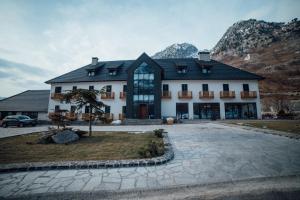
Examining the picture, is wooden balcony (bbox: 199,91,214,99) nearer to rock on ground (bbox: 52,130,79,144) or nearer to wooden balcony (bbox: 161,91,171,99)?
wooden balcony (bbox: 161,91,171,99)

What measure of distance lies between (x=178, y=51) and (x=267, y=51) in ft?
262

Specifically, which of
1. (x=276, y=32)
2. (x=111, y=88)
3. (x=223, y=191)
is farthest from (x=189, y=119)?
(x=276, y=32)

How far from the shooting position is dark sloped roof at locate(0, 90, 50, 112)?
3147 centimetres

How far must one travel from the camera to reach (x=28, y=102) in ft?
110

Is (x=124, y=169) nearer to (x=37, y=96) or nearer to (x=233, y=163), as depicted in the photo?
(x=233, y=163)

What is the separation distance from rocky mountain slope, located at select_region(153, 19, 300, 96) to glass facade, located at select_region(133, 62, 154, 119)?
160 feet

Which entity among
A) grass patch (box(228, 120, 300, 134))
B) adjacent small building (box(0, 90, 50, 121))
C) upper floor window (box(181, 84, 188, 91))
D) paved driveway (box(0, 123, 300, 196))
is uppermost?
upper floor window (box(181, 84, 188, 91))

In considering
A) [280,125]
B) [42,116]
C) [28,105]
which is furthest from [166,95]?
[28,105]

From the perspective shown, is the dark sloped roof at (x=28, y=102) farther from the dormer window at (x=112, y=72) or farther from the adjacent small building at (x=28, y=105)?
the dormer window at (x=112, y=72)

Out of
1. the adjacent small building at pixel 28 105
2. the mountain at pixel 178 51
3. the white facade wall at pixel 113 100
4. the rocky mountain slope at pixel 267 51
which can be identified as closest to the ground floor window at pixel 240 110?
the white facade wall at pixel 113 100

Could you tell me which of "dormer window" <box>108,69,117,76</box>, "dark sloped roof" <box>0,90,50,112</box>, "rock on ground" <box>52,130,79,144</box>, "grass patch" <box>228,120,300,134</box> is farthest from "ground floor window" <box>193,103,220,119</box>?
"dark sloped roof" <box>0,90,50,112</box>

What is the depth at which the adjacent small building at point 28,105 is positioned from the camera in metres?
31.0

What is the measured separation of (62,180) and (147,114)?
Answer: 907 inches

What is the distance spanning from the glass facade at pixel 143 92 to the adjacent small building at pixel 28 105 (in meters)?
17.8
